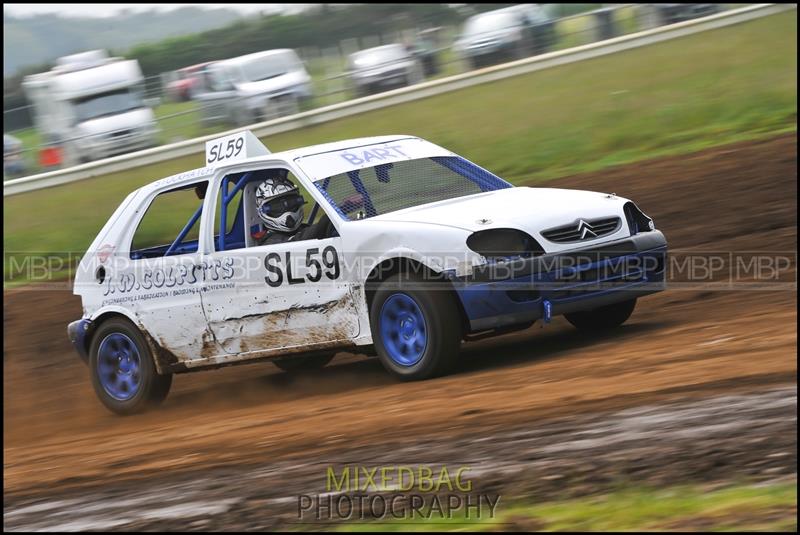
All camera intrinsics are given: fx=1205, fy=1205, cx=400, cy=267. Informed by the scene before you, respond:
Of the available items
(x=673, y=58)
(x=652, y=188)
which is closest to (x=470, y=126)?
(x=673, y=58)

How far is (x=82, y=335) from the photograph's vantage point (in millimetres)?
9289

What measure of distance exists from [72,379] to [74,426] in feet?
7.18

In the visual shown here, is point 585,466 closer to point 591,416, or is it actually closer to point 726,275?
point 591,416

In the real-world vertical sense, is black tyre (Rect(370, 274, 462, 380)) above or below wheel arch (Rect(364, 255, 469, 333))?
below

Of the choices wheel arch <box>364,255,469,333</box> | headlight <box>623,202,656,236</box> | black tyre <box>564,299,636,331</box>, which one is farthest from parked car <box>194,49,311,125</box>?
wheel arch <box>364,255,469,333</box>

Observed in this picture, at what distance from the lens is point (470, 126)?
842 inches

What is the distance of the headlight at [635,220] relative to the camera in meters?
7.73

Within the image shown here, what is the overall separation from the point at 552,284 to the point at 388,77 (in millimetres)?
17836

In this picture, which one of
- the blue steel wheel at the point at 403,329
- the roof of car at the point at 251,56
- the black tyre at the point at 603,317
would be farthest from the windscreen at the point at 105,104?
the blue steel wheel at the point at 403,329

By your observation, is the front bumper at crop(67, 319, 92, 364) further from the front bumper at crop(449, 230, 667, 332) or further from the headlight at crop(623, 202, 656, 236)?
the headlight at crop(623, 202, 656, 236)

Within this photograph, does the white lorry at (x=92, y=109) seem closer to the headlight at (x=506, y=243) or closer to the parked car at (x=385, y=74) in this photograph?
the parked car at (x=385, y=74)

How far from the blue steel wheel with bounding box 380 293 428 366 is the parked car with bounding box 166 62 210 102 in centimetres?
1891

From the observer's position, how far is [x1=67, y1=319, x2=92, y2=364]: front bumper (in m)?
9.25

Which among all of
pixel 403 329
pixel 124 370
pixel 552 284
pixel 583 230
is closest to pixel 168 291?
pixel 124 370
